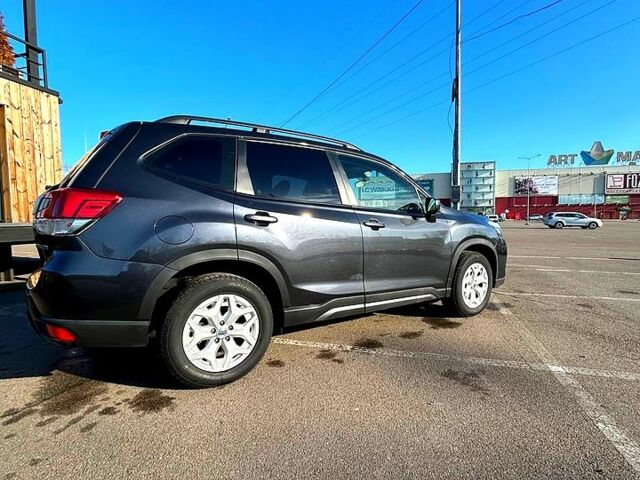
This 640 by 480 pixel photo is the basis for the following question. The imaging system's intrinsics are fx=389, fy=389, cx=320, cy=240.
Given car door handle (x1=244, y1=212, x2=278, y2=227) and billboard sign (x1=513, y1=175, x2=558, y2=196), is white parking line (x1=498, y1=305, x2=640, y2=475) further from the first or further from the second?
billboard sign (x1=513, y1=175, x2=558, y2=196)

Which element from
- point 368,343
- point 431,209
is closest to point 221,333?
point 368,343

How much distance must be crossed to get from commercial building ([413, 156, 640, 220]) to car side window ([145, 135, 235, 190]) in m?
68.5

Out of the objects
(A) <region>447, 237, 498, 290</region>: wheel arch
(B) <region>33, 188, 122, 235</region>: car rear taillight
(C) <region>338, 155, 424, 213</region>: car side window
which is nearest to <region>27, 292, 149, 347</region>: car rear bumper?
(B) <region>33, 188, 122, 235</region>: car rear taillight

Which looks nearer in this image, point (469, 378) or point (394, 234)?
point (469, 378)

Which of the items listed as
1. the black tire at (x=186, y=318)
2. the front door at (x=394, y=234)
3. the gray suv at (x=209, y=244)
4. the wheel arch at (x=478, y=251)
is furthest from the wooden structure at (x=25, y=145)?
the wheel arch at (x=478, y=251)

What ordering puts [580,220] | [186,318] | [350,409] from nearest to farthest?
[350,409]
[186,318]
[580,220]

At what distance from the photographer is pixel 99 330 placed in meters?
2.55

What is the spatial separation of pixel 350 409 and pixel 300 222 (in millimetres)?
1445

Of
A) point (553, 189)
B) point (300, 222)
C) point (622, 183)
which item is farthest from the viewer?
point (553, 189)

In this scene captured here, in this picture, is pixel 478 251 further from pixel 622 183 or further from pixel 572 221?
pixel 622 183

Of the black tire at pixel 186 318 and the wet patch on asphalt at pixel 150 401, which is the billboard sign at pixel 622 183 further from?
the wet patch on asphalt at pixel 150 401

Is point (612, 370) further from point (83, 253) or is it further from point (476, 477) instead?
point (83, 253)

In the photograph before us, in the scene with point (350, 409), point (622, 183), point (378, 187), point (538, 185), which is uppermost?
point (538, 185)

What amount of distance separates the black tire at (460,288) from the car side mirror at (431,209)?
694 mm
